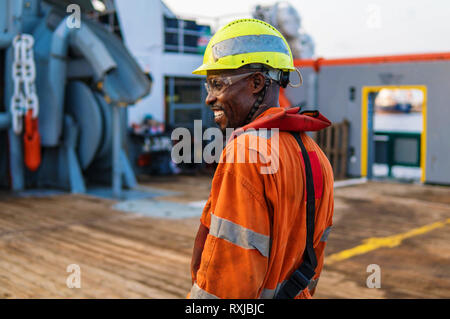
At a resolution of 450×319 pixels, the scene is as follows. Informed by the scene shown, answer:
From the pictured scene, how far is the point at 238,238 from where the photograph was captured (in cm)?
183

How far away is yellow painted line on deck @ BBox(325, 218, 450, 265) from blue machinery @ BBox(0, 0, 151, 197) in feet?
19.0

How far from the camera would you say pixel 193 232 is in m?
8.68

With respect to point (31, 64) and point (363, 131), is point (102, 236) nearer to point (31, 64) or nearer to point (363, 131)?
point (31, 64)

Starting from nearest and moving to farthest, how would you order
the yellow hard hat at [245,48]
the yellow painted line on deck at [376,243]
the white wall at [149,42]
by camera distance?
the yellow hard hat at [245,48]
the yellow painted line on deck at [376,243]
the white wall at [149,42]

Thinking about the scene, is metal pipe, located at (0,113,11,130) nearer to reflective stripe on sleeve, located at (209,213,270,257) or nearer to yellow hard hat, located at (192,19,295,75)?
yellow hard hat, located at (192,19,295,75)

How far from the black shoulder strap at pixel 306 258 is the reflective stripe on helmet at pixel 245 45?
38 cm

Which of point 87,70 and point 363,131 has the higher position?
point 87,70

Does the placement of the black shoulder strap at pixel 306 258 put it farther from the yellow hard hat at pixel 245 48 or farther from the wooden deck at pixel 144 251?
the wooden deck at pixel 144 251

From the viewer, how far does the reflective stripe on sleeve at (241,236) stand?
1.82 m

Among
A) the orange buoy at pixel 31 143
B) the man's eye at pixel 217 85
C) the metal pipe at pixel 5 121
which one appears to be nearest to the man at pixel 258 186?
the man's eye at pixel 217 85

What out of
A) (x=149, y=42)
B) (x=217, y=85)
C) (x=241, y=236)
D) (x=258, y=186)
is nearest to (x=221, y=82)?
(x=217, y=85)

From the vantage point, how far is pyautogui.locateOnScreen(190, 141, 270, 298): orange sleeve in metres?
1.82

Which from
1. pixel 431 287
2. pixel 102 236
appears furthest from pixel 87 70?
pixel 431 287

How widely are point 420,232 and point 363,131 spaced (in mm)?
7254
